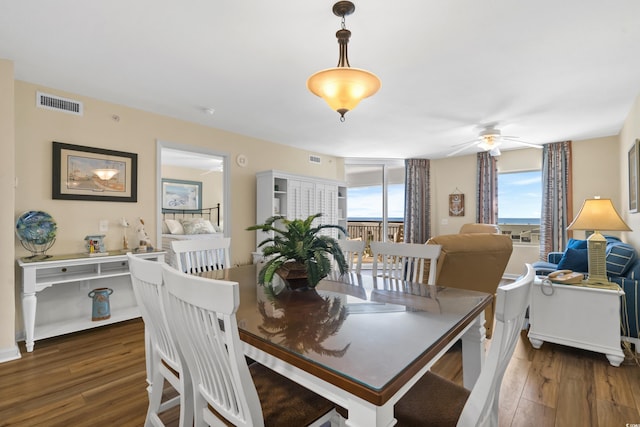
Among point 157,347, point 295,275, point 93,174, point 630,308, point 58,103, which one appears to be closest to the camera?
point 157,347

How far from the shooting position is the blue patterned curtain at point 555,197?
5.23m

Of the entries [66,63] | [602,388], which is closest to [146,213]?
[66,63]

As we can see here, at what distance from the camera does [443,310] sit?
1273mm

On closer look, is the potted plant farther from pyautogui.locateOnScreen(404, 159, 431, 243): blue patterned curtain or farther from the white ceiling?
pyautogui.locateOnScreen(404, 159, 431, 243): blue patterned curtain

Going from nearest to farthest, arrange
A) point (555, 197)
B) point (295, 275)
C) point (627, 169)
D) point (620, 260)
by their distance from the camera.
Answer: point (295, 275), point (620, 260), point (627, 169), point (555, 197)

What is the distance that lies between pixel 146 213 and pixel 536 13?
4.08 m

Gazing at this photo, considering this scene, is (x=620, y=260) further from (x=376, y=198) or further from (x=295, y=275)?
(x=376, y=198)

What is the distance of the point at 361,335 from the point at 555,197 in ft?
19.3

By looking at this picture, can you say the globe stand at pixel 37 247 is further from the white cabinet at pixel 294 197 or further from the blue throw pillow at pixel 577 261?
the blue throw pillow at pixel 577 261

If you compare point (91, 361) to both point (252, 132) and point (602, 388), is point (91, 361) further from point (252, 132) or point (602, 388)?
point (602, 388)

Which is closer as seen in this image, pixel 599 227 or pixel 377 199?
pixel 599 227

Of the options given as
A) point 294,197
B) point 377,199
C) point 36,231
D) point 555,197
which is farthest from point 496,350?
point 377,199

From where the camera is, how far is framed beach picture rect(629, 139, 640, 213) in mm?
3254

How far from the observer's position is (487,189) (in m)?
6.07
